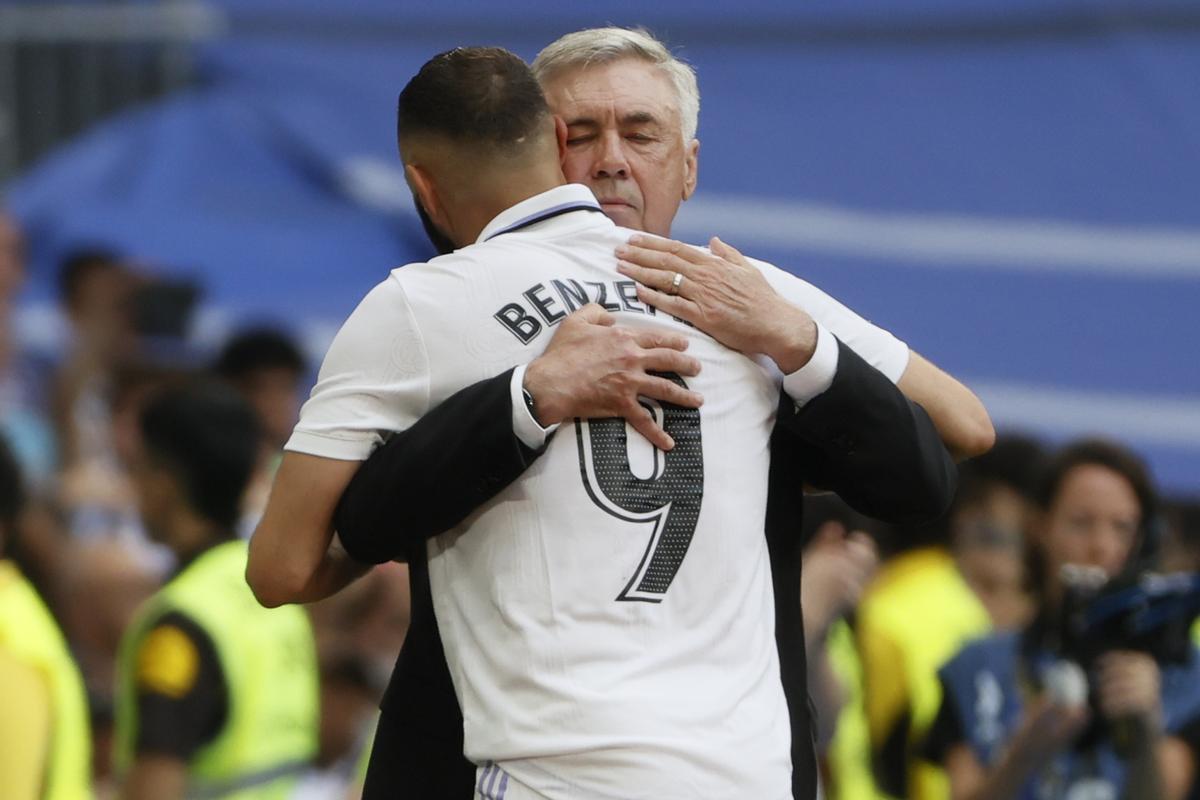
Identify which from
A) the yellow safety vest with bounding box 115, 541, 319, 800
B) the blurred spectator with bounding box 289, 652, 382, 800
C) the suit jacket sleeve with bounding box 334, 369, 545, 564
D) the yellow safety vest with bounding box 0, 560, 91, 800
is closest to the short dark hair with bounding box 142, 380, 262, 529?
the yellow safety vest with bounding box 115, 541, 319, 800

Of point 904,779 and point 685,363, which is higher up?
point 685,363

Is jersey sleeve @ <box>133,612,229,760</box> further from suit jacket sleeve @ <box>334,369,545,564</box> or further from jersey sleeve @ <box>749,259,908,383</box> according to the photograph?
jersey sleeve @ <box>749,259,908,383</box>

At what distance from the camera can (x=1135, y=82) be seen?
36.4 feet

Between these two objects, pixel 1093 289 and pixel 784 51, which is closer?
pixel 1093 289

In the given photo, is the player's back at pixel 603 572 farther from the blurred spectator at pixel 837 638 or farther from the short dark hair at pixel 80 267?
the short dark hair at pixel 80 267

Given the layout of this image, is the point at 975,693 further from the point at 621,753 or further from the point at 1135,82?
the point at 1135,82

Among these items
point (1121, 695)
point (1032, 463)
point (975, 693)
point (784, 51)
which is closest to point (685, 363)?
point (1121, 695)

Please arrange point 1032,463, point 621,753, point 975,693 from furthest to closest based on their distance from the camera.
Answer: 1. point 1032,463
2. point 975,693
3. point 621,753

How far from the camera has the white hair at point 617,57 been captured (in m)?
3.39

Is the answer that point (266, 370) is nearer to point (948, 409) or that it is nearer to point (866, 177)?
point (866, 177)

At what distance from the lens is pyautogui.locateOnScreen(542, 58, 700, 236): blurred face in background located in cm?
333

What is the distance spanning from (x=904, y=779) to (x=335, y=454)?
4152 mm

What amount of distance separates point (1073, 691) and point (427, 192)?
3350 mm

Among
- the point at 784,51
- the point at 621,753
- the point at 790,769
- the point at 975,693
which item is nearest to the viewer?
the point at 621,753
